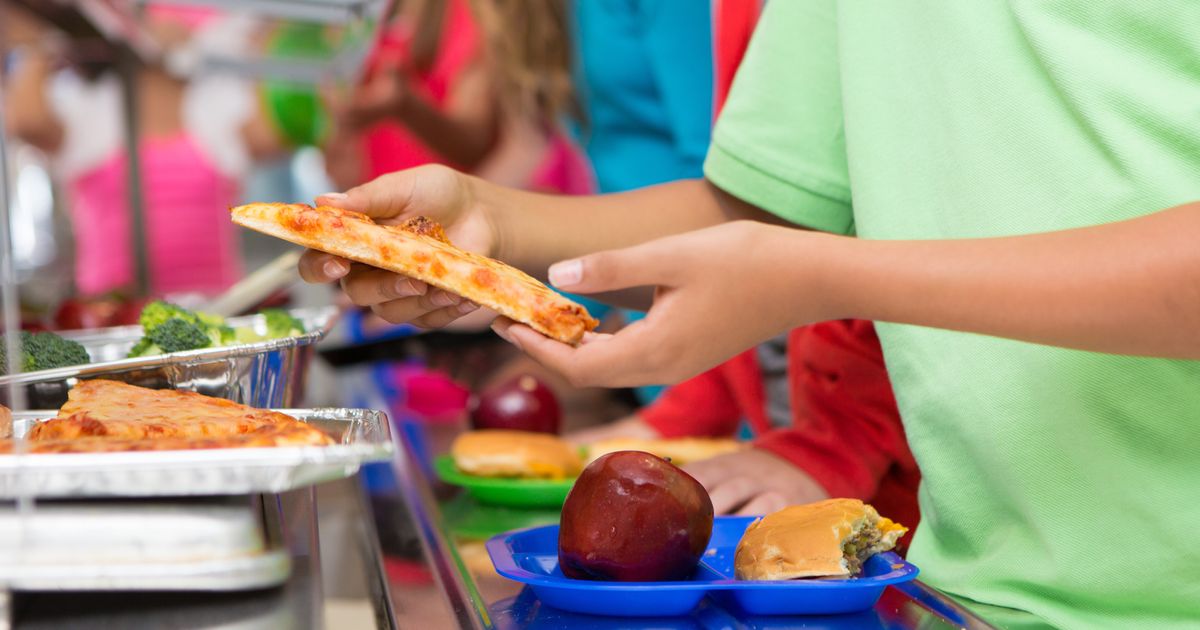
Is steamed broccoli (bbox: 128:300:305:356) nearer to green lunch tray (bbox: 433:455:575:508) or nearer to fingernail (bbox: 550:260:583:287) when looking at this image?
green lunch tray (bbox: 433:455:575:508)

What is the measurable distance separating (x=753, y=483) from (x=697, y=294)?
473 millimetres

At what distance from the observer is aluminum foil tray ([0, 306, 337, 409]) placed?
3.76 feet

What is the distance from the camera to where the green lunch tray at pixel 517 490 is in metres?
1.53

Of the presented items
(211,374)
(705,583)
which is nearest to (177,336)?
(211,374)

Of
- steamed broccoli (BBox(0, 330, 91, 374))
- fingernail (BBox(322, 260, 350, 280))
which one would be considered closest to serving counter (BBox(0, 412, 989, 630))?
fingernail (BBox(322, 260, 350, 280))

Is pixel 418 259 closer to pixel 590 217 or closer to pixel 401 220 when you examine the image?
pixel 401 220

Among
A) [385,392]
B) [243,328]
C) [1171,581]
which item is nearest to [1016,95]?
[1171,581]

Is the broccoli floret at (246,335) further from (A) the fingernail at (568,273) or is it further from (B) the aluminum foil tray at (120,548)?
(B) the aluminum foil tray at (120,548)

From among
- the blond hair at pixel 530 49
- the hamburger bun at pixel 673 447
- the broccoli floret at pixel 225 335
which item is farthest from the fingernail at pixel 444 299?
the blond hair at pixel 530 49

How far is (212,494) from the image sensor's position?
0.79 metres

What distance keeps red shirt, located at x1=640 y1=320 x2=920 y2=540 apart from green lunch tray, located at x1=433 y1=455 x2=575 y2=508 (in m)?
0.31

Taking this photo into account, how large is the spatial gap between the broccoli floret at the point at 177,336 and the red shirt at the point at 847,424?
0.79 metres

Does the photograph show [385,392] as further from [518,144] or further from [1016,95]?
[1016,95]

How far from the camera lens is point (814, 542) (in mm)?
985
